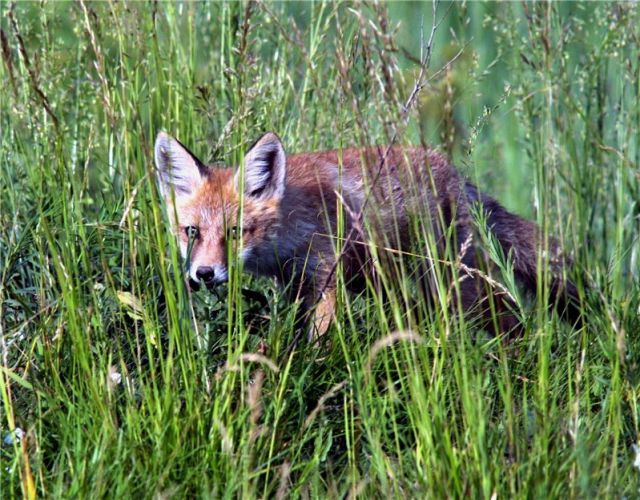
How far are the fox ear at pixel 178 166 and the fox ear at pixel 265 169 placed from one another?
222mm

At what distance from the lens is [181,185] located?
471 centimetres

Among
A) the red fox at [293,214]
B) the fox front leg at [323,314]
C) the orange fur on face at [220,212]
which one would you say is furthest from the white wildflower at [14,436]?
the orange fur on face at [220,212]

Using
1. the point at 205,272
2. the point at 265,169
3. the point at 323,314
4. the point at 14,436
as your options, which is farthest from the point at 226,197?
the point at 14,436

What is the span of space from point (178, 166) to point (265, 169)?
394mm

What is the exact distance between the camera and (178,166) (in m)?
4.49

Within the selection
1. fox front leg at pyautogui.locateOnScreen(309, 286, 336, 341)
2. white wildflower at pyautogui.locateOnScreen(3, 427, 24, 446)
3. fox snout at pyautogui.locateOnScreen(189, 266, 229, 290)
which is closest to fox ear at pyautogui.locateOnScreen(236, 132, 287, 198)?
fox snout at pyautogui.locateOnScreen(189, 266, 229, 290)

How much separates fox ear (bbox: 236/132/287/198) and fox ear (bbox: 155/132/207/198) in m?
0.22

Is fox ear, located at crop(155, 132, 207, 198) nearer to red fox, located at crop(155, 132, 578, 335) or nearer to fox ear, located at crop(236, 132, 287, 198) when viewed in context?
red fox, located at crop(155, 132, 578, 335)

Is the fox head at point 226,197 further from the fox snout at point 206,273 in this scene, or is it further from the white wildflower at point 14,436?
the white wildflower at point 14,436

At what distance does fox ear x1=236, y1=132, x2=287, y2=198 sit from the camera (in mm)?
4328

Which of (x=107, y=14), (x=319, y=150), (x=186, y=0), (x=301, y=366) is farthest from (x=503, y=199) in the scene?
(x=301, y=366)

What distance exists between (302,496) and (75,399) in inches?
30.4

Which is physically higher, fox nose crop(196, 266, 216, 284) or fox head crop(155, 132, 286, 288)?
fox head crop(155, 132, 286, 288)

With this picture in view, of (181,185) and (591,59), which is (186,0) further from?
(591,59)
